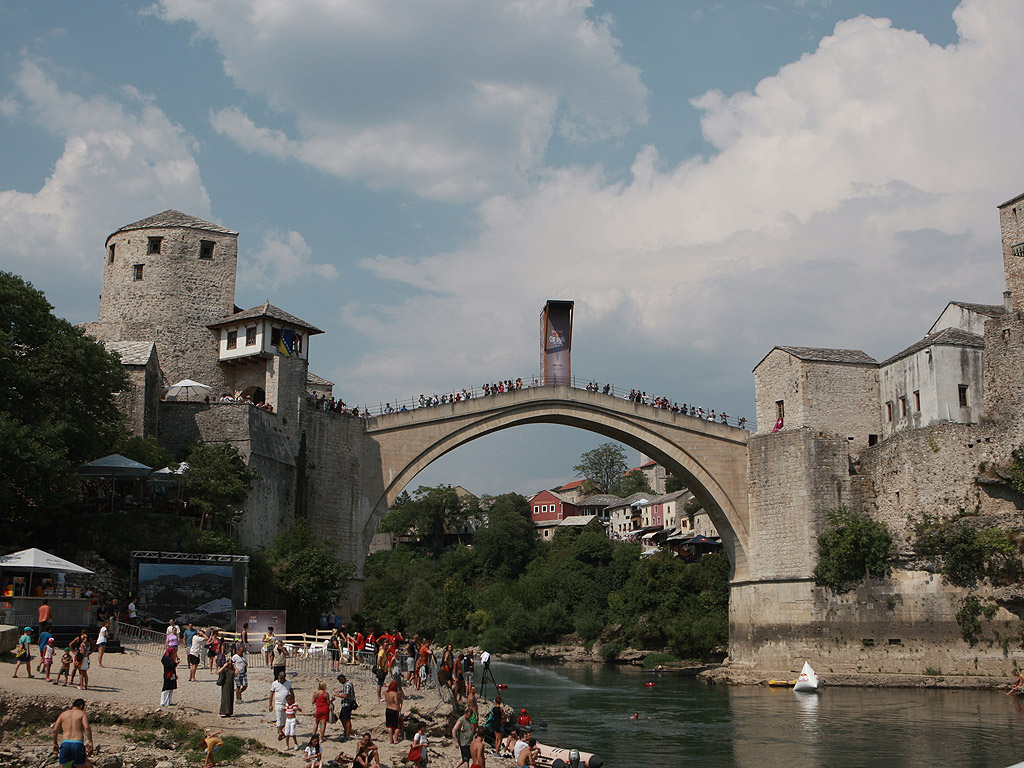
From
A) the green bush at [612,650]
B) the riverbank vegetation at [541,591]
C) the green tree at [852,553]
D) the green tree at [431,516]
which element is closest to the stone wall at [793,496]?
the green tree at [852,553]

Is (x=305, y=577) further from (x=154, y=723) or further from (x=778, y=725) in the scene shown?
(x=778, y=725)

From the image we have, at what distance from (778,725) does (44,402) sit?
64.8ft

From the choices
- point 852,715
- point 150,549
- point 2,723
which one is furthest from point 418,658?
point 852,715

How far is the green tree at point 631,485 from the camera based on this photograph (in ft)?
316

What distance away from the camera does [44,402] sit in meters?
23.6

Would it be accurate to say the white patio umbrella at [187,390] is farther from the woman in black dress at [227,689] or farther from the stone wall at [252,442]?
the woman in black dress at [227,689]

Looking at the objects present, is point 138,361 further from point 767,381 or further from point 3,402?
point 767,381

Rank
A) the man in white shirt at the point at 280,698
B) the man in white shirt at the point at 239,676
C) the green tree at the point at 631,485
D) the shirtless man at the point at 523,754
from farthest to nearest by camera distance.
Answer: the green tree at the point at 631,485
the man in white shirt at the point at 239,676
the shirtless man at the point at 523,754
the man in white shirt at the point at 280,698

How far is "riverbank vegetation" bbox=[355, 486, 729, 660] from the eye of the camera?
4747cm

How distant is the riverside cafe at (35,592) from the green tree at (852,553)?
24.0 metres

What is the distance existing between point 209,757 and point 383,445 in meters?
20.5

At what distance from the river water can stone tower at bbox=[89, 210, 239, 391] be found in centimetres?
1537

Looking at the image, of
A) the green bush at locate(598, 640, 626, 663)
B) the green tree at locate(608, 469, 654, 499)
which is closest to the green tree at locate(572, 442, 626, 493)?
the green tree at locate(608, 469, 654, 499)

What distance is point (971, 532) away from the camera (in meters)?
32.4
